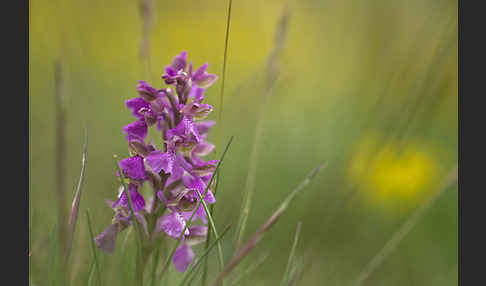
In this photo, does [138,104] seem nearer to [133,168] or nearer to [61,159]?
[133,168]

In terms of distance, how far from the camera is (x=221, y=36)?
4945mm

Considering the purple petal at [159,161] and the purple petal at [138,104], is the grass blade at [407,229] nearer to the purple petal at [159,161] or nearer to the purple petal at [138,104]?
the purple petal at [159,161]

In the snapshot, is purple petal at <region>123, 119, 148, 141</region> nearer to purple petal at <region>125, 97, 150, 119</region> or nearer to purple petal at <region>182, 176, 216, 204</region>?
purple petal at <region>125, 97, 150, 119</region>

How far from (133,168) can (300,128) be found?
9.53 ft

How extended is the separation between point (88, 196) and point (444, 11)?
1921 millimetres

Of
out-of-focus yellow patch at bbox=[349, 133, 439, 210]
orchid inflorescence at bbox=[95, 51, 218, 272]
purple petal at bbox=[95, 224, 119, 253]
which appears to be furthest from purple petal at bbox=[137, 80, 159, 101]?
out-of-focus yellow patch at bbox=[349, 133, 439, 210]

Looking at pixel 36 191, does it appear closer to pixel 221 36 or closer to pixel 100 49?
pixel 100 49

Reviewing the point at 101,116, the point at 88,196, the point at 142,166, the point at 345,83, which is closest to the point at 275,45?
the point at 142,166

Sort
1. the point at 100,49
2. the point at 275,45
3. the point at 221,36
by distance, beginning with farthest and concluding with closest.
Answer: the point at 221,36 → the point at 100,49 → the point at 275,45

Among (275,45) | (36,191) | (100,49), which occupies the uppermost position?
(275,45)

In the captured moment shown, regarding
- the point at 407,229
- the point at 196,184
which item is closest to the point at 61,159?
the point at 196,184

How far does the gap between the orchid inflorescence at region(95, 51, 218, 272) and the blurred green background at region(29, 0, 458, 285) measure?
18cm

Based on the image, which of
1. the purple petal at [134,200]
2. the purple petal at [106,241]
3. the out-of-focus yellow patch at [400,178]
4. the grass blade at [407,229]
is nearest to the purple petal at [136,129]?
the purple petal at [134,200]

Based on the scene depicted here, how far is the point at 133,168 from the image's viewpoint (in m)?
1.00
